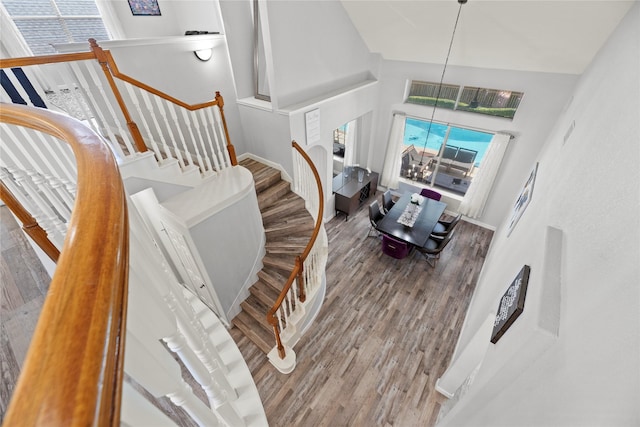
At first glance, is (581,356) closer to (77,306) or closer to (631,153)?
(631,153)

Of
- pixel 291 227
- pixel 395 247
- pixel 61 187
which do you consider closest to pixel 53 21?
pixel 61 187

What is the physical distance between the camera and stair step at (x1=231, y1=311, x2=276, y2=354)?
12.2 ft

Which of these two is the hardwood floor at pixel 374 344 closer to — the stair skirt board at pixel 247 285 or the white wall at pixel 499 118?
the stair skirt board at pixel 247 285

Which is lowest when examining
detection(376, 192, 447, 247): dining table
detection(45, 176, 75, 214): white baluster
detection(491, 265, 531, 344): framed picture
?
detection(376, 192, 447, 247): dining table

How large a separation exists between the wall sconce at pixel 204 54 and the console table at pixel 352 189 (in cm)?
373

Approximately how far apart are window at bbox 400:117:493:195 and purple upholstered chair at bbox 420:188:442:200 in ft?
1.63

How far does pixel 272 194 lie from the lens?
179 inches

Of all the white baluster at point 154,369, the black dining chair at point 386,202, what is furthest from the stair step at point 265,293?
the black dining chair at point 386,202

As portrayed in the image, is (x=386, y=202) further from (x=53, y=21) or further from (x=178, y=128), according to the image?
(x=53, y=21)

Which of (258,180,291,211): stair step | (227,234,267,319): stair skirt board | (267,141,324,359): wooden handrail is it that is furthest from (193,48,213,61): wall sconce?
(227,234,267,319): stair skirt board

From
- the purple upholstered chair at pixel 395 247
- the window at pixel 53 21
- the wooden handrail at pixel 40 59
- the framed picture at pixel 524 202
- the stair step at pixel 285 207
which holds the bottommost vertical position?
the purple upholstered chair at pixel 395 247

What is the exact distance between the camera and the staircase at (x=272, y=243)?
3.84 m

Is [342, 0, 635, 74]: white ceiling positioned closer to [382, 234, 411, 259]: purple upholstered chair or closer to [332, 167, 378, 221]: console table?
[332, 167, 378, 221]: console table

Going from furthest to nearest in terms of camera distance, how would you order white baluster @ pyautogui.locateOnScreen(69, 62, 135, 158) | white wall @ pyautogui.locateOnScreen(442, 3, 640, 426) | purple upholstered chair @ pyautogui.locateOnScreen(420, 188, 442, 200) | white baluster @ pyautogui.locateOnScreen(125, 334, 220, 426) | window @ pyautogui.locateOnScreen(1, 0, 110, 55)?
1. purple upholstered chair @ pyautogui.locateOnScreen(420, 188, 442, 200)
2. window @ pyautogui.locateOnScreen(1, 0, 110, 55)
3. white baluster @ pyautogui.locateOnScreen(69, 62, 135, 158)
4. white wall @ pyautogui.locateOnScreen(442, 3, 640, 426)
5. white baluster @ pyautogui.locateOnScreen(125, 334, 220, 426)
